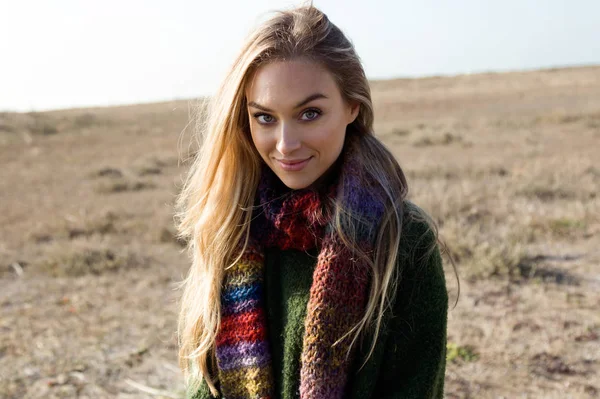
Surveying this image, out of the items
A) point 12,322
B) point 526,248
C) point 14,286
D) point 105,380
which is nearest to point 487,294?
point 526,248

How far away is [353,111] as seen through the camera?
2033mm

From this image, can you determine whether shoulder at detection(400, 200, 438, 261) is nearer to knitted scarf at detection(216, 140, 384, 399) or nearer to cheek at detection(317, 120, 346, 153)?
knitted scarf at detection(216, 140, 384, 399)

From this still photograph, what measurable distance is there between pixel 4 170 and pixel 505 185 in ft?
34.0

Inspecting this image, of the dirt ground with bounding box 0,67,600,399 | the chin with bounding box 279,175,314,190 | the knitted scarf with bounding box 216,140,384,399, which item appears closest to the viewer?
the knitted scarf with bounding box 216,140,384,399

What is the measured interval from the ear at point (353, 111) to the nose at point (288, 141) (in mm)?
210

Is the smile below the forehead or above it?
below

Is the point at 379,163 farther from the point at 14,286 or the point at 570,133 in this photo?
the point at 570,133

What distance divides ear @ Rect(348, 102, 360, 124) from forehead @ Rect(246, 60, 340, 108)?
13cm

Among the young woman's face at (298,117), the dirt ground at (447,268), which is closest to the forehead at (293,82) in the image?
the young woman's face at (298,117)

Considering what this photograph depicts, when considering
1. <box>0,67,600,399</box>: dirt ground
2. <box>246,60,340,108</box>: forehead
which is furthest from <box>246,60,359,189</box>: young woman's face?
<box>0,67,600,399</box>: dirt ground

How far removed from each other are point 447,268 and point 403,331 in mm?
3579

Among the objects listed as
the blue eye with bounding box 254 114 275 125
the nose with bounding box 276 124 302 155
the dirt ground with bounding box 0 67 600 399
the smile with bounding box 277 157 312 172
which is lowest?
the dirt ground with bounding box 0 67 600 399

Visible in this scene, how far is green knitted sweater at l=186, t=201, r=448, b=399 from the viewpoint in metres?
1.84

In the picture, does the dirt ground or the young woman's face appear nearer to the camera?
the young woman's face
